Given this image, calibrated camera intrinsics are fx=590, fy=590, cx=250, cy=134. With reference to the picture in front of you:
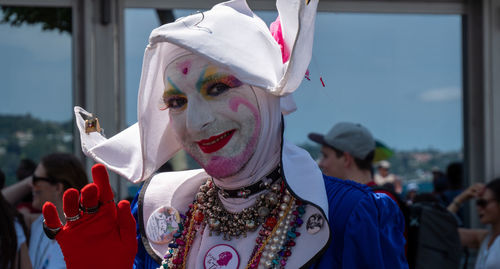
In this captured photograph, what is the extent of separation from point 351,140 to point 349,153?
86mm

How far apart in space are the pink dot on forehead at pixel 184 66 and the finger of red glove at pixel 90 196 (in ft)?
1.23

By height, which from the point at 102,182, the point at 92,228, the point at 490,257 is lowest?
the point at 490,257

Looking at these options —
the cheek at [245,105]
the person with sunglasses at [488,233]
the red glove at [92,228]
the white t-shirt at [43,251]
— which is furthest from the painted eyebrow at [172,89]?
Answer: the person with sunglasses at [488,233]

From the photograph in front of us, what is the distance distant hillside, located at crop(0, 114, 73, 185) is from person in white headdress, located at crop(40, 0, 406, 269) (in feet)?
9.28

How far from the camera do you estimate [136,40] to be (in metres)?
4.25

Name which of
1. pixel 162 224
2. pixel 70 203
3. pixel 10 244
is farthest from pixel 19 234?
pixel 70 203

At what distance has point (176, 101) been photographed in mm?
1587

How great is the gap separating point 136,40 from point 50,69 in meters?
0.69

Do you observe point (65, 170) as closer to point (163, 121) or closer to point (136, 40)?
point (136, 40)

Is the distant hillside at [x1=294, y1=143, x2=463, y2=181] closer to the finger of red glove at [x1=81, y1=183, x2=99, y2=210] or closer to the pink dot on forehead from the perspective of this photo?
the pink dot on forehead

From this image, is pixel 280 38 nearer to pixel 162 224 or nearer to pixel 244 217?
pixel 244 217

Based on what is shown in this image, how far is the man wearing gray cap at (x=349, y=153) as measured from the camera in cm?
347

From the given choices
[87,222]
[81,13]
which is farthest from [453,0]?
[87,222]

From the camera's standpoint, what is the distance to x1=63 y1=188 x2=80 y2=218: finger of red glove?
1.44m
